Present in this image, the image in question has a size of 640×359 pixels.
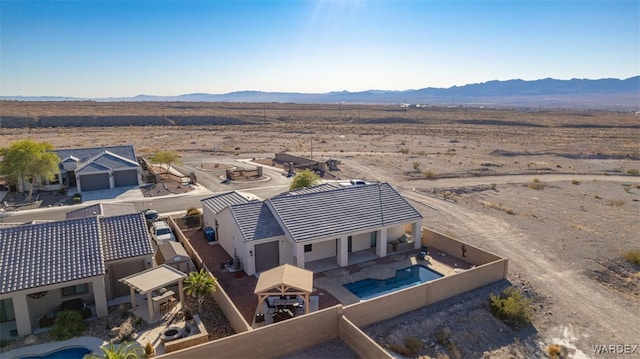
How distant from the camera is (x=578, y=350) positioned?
63.2 ft

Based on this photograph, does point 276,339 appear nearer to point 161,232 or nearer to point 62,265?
point 62,265

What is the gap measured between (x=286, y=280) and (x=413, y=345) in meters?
6.21

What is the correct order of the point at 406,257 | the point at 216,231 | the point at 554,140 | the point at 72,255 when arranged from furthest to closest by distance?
1. the point at 554,140
2. the point at 216,231
3. the point at 406,257
4. the point at 72,255

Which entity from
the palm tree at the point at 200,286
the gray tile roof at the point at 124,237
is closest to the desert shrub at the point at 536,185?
the palm tree at the point at 200,286

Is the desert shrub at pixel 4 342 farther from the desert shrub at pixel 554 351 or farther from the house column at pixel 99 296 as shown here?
the desert shrub at pixel 554 351

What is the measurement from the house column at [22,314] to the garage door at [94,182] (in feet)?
90.0

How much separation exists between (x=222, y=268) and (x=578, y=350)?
18492 mm

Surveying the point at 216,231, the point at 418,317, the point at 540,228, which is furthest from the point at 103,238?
the point at 540,228

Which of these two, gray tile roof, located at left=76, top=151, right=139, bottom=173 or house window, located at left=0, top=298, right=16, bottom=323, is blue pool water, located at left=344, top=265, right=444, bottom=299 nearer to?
house window, located at left=0, top=298, right=16, bottom=323

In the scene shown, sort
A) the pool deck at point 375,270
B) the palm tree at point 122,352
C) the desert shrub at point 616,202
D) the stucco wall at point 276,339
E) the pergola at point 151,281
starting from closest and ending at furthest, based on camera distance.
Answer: the palm tree at point 122,352
the stucco wall at point 276,339
the pergola at point 151,281
the pool deck at point 375,270
the desert shrub at point 616,202

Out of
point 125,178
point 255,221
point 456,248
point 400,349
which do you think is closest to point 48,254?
point 255,221

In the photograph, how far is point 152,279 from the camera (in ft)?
66.7

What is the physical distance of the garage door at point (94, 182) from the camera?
43188mm

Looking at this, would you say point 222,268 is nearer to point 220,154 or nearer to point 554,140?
point 220,154
